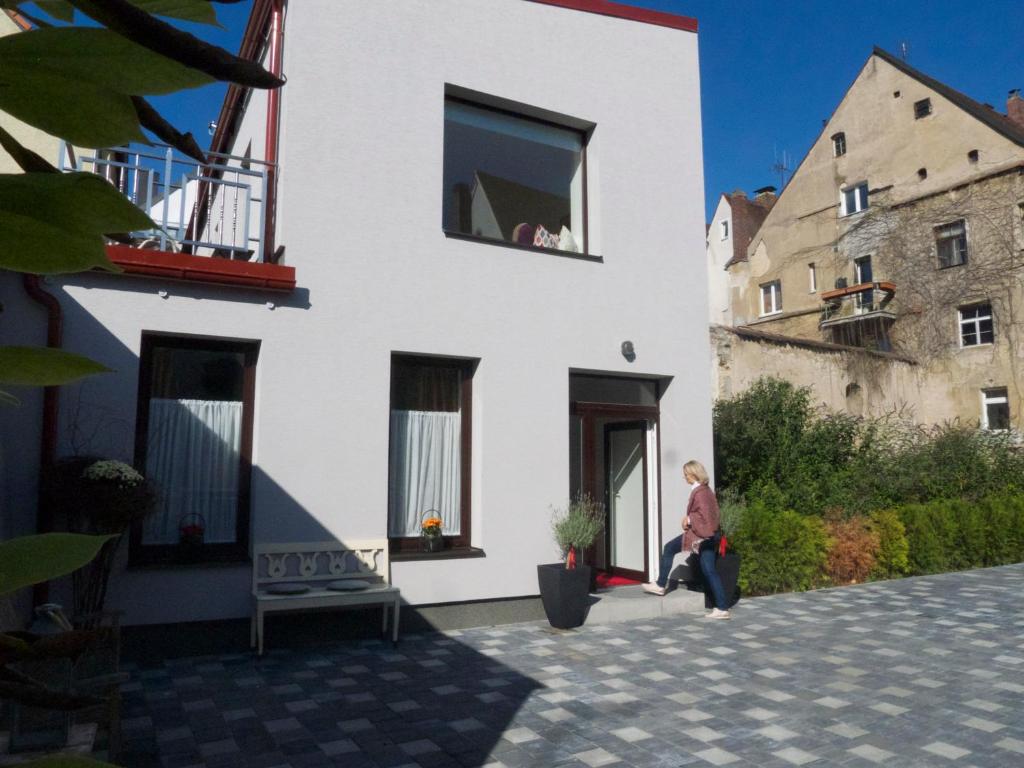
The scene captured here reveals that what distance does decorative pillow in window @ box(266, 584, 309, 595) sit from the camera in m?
6.66

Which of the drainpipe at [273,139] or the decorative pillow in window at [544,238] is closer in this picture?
the drainpipe at [273,139]

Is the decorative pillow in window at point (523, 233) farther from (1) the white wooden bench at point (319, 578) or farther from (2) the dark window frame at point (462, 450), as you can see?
(1) the white wooden bench at point (319, 578)

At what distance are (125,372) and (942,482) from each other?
1256cm

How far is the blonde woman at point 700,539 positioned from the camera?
839cm

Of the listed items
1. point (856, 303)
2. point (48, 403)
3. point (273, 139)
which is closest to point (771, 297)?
point (856, 303)

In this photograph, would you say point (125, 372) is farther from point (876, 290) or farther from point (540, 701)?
point (876, 290)

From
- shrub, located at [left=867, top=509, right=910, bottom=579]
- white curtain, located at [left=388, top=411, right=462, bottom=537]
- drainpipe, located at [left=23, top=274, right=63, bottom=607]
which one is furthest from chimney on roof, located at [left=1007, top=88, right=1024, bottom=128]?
drainpipe, located at [left=23, top=274, right=63, bottom=607]

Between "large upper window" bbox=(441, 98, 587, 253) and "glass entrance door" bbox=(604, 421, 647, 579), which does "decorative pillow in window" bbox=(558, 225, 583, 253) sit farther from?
"glass entrance door" bbox=(604, 421, 647, 579)

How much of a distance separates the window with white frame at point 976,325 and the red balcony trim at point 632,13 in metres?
14.0

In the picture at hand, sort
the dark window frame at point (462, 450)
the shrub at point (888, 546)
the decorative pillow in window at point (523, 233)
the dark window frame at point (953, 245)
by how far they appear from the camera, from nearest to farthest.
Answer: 1. the dark window frame at point (462, 450)
2. the decorative pillow in window at point (523, 233)
3. the shrub at point (888, 546)
4. the dark window frame at point (953, 245)

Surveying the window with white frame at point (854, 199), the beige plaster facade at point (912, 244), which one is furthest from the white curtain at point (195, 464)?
the window with white frame at point (854, 199)

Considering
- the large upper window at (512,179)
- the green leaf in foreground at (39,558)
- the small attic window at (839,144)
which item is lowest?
the green leaf in foreground at (39,558)

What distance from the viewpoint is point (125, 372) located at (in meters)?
6.49

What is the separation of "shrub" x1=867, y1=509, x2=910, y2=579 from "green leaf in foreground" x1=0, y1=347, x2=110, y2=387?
38.7 feet
